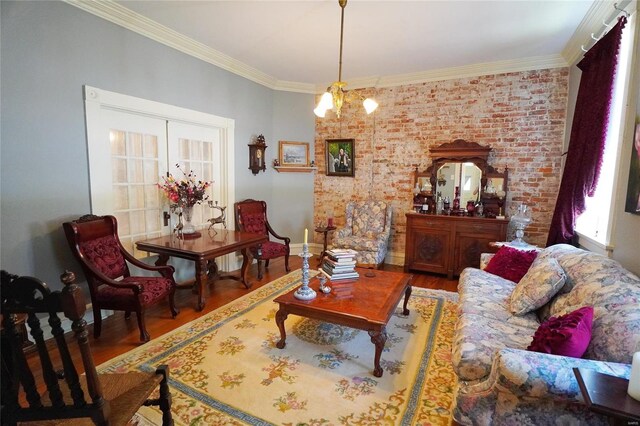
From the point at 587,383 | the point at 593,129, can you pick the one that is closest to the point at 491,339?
the point at 587,383

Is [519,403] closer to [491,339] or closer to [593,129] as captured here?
[491,339]

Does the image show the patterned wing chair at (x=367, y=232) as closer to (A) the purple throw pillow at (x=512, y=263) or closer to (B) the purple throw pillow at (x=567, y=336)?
(A) the purple throw pillow at (x=512, y=263)

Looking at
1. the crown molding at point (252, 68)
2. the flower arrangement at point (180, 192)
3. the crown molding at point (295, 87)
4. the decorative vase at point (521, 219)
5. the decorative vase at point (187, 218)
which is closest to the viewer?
the crown molding at point (252, 68)

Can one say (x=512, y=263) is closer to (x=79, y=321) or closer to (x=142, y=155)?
(x=79, y=321)

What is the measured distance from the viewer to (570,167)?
3420mm

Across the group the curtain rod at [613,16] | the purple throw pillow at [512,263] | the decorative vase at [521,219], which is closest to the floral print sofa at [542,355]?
the purple throw pillow at [512,263]

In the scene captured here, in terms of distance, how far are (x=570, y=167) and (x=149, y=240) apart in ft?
15.5

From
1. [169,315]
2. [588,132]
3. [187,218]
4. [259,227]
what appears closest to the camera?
[588,132]

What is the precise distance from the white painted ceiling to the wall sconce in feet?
3.75

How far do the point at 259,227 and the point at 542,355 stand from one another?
403cm

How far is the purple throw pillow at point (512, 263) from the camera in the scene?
10.1 ft

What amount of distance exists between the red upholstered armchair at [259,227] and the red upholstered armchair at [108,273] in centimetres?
146

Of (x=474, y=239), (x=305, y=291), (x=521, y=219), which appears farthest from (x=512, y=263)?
(x=305, y=291)

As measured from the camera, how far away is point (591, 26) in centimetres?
313
